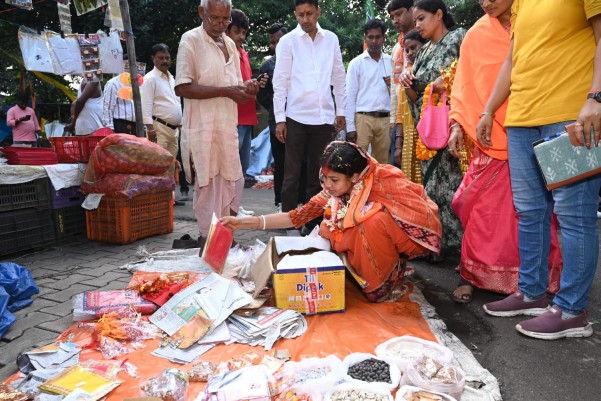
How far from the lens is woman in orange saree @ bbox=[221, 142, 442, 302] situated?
2381 millimetres

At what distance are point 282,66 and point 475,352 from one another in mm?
2826

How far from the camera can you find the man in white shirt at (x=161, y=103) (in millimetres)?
5035

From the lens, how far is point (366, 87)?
15.0ft

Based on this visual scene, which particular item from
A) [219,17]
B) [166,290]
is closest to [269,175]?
[219,17]

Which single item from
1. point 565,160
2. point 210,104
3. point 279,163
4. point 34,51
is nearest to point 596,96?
point 565,160

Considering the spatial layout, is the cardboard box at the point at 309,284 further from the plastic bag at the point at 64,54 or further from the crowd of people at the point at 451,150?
the plastic bag at the point at 64,54

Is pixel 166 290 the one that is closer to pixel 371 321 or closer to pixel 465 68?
pixel 371 321

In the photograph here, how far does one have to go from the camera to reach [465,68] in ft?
8.43

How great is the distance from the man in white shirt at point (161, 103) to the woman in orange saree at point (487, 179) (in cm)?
353

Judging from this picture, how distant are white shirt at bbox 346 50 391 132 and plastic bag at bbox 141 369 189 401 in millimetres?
3302

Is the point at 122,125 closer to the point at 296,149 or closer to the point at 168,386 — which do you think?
the point at 296,149

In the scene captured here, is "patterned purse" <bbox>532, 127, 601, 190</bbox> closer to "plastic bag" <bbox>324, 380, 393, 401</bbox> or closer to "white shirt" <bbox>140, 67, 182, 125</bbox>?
"plastic bag" <bbox>324, 380, 393, 401</bbox>

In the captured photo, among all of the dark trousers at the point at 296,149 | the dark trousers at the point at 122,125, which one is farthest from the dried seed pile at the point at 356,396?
the dark trousers at the point at 122,125

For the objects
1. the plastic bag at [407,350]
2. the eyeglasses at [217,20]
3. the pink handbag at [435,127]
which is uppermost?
the eyeglasses at [217,20]
